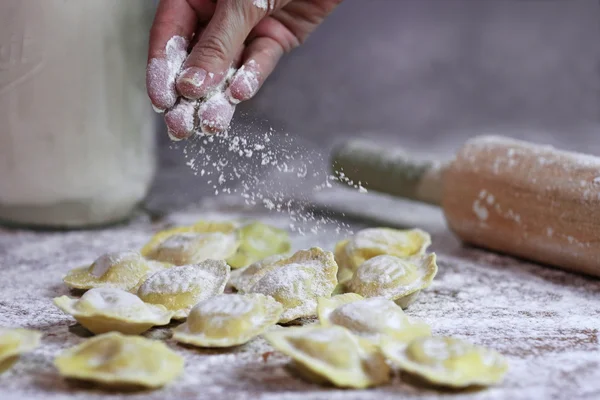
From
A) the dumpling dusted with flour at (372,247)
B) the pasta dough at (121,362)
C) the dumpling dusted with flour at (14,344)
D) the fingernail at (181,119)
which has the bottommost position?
the dumpling dusted with flour at (14,344)

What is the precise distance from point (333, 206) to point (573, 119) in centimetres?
124

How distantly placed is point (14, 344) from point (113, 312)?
0.44 feet

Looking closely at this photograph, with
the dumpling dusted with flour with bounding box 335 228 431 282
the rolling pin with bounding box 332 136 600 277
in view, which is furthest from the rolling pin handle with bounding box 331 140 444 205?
the dumpling dusted with flour with bounding box 335 228 431 282

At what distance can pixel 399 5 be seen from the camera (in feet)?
8.51

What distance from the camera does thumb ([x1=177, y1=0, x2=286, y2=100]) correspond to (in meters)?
1.30

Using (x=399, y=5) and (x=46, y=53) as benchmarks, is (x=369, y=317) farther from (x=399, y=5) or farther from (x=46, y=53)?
(x=399, y=5)

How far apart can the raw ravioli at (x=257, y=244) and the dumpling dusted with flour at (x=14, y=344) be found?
491mm

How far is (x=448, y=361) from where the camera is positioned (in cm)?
90

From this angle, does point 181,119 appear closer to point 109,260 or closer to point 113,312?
point 109,260

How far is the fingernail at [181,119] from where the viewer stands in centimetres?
131

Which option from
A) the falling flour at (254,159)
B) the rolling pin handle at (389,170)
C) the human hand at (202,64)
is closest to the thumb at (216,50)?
the human hand at (202,64)

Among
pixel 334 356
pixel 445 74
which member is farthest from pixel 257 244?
pixel 445 74

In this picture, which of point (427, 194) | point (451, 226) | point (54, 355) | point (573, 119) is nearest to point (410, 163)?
point (427, 194)

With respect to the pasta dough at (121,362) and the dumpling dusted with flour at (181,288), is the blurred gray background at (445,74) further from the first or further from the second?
the pasta dough at (121,362)
